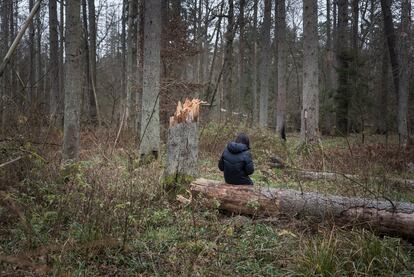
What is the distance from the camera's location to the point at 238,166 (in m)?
6.67

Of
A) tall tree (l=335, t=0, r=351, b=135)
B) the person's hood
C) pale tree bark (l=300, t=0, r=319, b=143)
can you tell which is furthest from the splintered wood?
tall tree (l=335, t=0, r=351, b=135)

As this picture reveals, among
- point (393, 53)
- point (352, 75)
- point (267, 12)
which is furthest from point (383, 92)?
point (267, 12)

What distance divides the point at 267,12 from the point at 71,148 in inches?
647

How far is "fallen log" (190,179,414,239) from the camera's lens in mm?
4906

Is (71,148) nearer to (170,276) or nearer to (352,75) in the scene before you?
(170,276)

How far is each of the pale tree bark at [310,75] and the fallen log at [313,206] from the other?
6.74 m

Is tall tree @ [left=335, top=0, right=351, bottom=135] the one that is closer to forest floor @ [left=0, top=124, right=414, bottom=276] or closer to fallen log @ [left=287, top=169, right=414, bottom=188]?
fallen log @ [left=287, top=169, right=414, bottom=188]

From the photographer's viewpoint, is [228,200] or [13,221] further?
[228,200]

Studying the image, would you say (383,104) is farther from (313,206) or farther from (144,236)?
(144,236)

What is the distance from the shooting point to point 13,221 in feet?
15.6

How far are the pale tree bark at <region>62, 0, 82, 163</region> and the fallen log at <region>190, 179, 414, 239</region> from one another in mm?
2580

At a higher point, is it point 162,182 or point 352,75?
point 352,75

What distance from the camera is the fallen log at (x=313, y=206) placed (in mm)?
4906

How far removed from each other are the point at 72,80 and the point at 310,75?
7976mm
